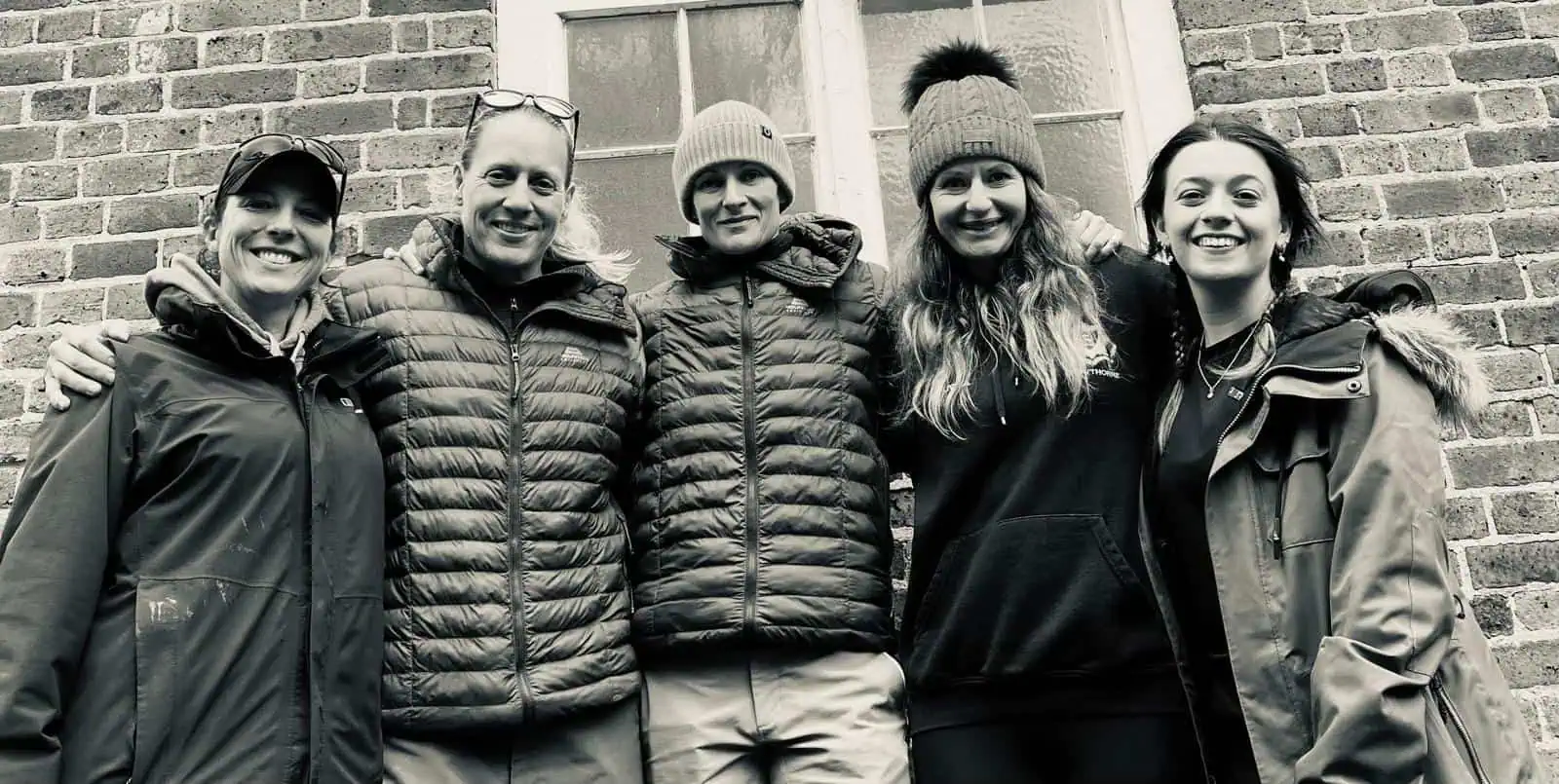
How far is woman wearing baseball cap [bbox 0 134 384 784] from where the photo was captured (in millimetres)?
1822

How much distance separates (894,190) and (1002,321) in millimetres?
1093

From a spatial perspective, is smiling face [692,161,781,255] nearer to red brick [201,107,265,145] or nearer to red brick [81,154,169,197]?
red brick [201,107,265,145]

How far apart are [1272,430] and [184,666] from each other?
70.8 inches

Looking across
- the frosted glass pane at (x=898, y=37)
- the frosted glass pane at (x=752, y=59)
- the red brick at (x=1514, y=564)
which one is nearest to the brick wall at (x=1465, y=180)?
the red brick at (x=1514, y=564)

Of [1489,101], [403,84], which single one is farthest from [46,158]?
[1489,101]

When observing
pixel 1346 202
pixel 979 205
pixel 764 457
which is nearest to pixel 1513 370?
pixel 1346 202

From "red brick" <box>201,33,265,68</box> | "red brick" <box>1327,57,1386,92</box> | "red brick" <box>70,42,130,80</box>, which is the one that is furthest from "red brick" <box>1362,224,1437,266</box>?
"red brick" <box>70,42,130,80</box>

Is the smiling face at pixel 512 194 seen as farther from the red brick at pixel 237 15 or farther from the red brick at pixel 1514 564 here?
the red brick at pixel 1514 564

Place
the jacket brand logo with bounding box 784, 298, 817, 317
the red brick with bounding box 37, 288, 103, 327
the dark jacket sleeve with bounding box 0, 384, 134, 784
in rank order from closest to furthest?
1. the dark jacket sleeve with bounding box 0, 384, 134, 784
2. the jacket brand logo with bounding box 784, 298, 817, 317
3. the red brick with bounding box 37, 288, 103, 327

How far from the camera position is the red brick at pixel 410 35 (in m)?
3.46

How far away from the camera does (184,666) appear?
1.86 m

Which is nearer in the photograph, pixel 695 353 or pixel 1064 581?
pixel 1064 581

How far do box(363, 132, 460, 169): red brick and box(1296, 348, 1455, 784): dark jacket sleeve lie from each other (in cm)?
239

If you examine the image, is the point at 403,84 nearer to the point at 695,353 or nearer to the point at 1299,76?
the point at 695,353
